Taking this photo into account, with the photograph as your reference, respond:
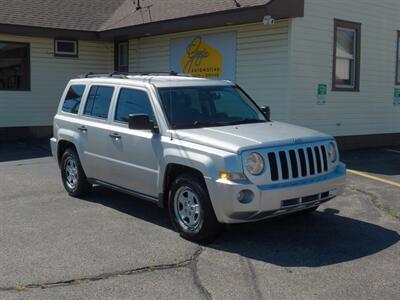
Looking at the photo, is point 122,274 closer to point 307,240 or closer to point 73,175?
point 307,240

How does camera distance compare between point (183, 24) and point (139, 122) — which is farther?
point (183, 24)

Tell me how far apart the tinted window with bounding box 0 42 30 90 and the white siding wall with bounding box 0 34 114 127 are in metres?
0.16

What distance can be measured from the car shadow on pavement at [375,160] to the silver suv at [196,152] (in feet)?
14.2

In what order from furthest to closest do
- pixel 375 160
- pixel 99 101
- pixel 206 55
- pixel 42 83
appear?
1. pixel 42 83
2. pixel 206 55
3. pixel 375 160
4. pixel 99 101

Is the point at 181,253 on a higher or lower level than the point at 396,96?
lower

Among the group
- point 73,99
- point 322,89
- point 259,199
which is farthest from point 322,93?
A: point 259,199

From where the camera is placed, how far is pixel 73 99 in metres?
8.45

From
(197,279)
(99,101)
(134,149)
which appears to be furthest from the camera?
(99,101)

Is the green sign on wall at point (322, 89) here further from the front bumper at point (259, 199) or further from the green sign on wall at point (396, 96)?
the front bumper at point (259, 199)

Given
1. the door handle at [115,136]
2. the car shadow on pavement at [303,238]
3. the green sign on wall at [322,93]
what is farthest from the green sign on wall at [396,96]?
the door handle at [115,136]

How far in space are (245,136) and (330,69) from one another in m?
7.81

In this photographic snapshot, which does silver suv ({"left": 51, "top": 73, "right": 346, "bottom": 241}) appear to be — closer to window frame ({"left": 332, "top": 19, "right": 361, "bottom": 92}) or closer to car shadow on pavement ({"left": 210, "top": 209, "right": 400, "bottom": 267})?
car shadow on pavement ({"left": 210, "top": 209, "right": 400, "bottom": 267})

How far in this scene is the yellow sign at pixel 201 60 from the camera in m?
14.1

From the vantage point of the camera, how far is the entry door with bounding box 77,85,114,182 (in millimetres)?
7422
